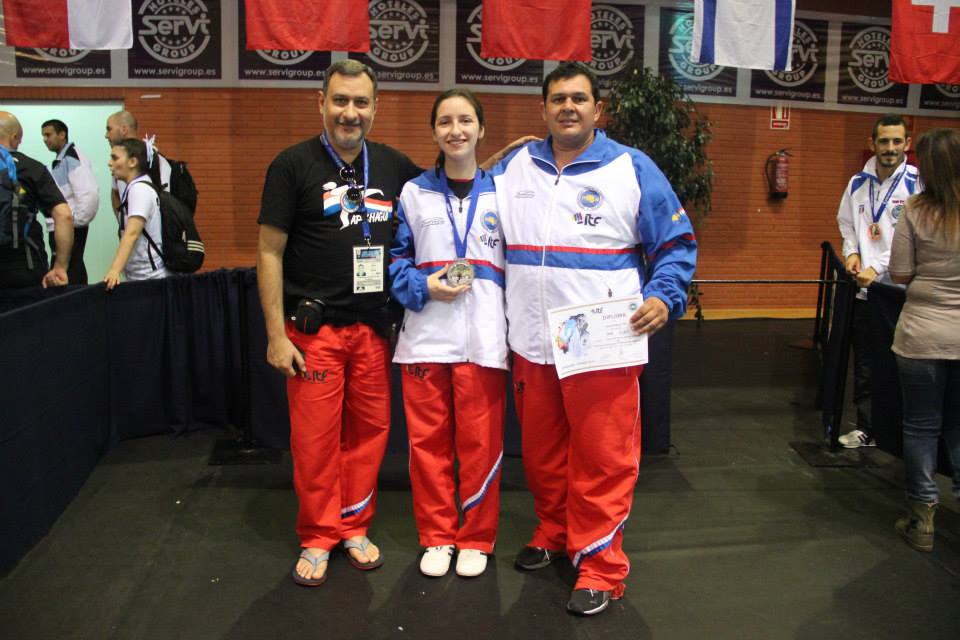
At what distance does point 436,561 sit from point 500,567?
24 centimetres

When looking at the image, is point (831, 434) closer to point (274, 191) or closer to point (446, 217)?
point (446, 217)

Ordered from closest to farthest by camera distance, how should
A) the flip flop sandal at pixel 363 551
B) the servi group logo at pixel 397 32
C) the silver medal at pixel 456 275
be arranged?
the silver medal at pixel 456 275, the flip flop sandal at pixel 363 551, the servi group logo at pixel 397 32

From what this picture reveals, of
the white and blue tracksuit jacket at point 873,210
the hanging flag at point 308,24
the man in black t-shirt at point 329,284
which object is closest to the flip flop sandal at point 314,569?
the man in black t-shirt at point 329,284

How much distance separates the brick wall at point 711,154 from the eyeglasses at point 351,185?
546 cm

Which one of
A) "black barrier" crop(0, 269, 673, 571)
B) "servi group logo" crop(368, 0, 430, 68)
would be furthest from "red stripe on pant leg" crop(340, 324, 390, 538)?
"servi group logo" crop(368, 0, 430, 68)

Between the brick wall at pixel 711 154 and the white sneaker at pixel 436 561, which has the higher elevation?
the brick wall at pixel 711 154

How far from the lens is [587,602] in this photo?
236cm

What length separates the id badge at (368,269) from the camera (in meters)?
2.47

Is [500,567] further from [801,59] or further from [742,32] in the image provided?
[801,59]

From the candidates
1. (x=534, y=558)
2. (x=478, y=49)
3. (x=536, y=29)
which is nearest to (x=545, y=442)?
(x=534, y=558)

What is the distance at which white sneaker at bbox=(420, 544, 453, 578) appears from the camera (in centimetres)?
258

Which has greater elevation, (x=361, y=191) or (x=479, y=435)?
(x=361, y=191)

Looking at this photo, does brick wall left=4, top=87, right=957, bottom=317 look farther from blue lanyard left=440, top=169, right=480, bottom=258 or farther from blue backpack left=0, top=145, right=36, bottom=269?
blue lanyard left=440, top=169, right=480, bottom=258

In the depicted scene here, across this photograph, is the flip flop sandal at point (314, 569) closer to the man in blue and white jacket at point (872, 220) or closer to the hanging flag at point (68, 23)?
the man in blue and white jacket at point (872, 220)
